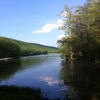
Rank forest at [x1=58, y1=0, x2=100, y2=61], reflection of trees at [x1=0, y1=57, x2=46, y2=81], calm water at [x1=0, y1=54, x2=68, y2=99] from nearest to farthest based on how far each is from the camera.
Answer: calm water at [x1=0, y1=54, x2=68, y2=99], reflection of trees at [x1=0, y1=57, x2=46, y2=81], forest at [x1=58, y1=0, x2=100, y2=61]

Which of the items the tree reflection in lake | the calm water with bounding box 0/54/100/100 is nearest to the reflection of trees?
the calm water with bounding box 0/54/100/100

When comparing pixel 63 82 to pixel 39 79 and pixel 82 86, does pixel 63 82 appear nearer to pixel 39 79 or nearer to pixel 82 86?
pixel 82 86

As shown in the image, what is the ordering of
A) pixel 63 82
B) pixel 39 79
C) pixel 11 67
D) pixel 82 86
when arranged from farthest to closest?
pixel 11 67
pixel 39 79
pixel 63 82
pixel 82 86

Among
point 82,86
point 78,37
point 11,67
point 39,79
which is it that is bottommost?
point 39,79

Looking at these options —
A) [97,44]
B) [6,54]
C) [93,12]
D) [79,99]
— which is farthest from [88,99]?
[6,54]

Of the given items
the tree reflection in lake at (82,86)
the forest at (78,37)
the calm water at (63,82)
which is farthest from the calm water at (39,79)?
the forest at (78,37)

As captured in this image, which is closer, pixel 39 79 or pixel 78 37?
pixel 39 79

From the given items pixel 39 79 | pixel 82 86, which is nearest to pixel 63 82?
pixel 82 86

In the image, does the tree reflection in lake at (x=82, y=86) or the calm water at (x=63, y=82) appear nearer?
the tree reflection in lake at (x=82, y=86)

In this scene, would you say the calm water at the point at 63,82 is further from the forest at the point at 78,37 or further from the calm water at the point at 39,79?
the forest at the point at 78,37

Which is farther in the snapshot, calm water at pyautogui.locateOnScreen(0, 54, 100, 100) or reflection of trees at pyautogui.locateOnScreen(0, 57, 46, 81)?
reflection of trees at pyautogui.locateOnScreen(0, 57, 46, 81)

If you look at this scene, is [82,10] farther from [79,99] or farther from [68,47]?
[79,99]

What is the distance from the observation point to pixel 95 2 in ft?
119

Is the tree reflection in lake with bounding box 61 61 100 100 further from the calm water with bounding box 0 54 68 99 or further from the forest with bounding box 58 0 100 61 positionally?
the forest with bounding box 58 0 100 61
